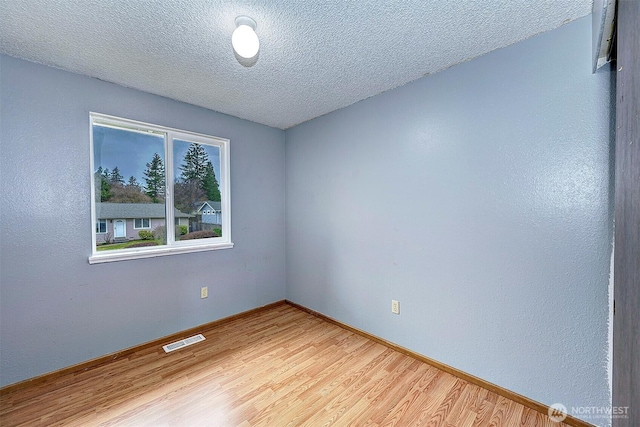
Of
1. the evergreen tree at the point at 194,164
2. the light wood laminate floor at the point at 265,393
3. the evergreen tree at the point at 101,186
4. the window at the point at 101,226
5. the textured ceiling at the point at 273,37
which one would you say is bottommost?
the light wood laminate floor at the point at 265,393

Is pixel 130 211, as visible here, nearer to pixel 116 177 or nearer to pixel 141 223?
pixel 141 223

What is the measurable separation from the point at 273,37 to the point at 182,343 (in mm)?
2645

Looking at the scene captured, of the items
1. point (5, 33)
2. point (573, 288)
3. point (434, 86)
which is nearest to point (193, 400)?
point (573, 288)

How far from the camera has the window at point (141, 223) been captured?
2.29 meters

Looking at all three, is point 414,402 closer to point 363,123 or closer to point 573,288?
point 573,288

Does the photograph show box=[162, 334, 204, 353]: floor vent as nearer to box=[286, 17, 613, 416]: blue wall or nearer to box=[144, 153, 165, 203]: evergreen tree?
box=[144, 153, 165, 203]: evergreen tree

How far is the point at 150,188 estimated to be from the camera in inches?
93.2

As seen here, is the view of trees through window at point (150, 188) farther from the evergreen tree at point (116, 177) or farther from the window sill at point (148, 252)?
the window sill at point (148, 252)

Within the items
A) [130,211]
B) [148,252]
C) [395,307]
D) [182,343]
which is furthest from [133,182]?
[395,307]

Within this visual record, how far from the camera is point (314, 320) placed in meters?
2.82

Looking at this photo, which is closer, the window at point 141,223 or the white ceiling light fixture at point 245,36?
the white ceiling light fixture at point 245,36

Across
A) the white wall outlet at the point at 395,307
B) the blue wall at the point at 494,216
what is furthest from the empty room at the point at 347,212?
the white wall outlet at the point at 395,307

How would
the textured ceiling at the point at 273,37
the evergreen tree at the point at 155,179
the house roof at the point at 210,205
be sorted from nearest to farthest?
1. the textured ceiling at the point at 273,37
2. the evergreen tree at the point at 155,179
3. the house roof at the point at 210,205

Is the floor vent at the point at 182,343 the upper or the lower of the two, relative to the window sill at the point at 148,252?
lower
